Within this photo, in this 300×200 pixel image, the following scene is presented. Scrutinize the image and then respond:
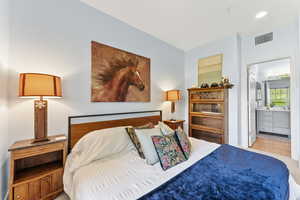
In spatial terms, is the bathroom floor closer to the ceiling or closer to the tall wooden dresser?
the tall wooden dresser

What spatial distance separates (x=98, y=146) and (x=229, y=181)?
1408mm

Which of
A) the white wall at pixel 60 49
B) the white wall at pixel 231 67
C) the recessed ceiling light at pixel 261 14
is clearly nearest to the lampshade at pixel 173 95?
the white wall at pixel 60 49

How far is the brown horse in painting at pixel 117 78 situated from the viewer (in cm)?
215

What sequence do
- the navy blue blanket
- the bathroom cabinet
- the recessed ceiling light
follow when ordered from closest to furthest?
the navy blue blanket → the recessed ceiling light → the bathroom cabinet

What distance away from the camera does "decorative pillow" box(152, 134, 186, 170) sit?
4.32 feet

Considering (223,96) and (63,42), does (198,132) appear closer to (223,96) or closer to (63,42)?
(223,96)

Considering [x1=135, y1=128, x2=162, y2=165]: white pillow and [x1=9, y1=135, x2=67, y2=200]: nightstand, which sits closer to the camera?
[x1=9, y1=135, x2=67, y2=200]: nightstand

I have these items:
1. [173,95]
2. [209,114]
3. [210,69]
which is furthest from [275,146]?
[173,95]

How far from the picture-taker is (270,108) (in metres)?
4.55

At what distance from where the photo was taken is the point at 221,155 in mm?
1546

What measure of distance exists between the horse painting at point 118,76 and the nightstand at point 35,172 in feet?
2.96

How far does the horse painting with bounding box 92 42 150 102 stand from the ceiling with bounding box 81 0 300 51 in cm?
66

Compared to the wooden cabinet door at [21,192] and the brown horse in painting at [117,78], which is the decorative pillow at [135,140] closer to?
the brown horse in painting at [117,78]

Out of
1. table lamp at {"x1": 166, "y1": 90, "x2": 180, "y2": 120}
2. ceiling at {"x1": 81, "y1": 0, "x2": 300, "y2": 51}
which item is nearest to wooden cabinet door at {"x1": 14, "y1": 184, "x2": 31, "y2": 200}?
ceiling at {"x1": 81, "y1": 0, "x2": 300, "y2": 51}
